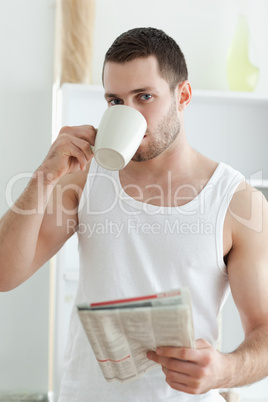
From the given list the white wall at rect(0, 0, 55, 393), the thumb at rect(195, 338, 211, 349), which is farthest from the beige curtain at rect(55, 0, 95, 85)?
the thumb at rect(195, 338, 211, 349)

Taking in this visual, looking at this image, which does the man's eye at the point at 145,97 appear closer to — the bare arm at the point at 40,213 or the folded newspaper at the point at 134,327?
the bare arm at the point at 40,213

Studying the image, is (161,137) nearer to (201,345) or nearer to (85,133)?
(85,133)

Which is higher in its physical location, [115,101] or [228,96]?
[115,101]

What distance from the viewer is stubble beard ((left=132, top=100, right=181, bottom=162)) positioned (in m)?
1.43

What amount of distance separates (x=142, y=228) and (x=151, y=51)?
0.43 metres

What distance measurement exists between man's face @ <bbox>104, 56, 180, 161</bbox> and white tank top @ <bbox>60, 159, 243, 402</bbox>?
15 centimetres

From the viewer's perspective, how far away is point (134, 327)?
3.24ft

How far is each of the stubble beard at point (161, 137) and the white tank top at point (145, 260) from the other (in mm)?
117

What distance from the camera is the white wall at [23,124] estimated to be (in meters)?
2.89

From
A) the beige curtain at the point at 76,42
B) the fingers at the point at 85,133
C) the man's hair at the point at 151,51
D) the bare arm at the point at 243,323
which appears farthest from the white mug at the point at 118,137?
the beige curtain at the point at 76,42

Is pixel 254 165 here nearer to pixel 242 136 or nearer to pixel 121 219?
pixel 242 136

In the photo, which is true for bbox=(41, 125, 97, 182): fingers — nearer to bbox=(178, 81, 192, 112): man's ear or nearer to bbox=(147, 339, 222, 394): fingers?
bbox=(178, 81, 192, 112): man's ear

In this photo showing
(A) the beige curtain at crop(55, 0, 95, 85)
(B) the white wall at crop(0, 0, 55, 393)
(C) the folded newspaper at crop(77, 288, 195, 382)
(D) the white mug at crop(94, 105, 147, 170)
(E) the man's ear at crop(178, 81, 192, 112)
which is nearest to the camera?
(C) the folded newspaper at crop(77, 288, 195, 382)

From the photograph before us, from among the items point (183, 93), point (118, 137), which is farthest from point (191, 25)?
point (118, 137)
